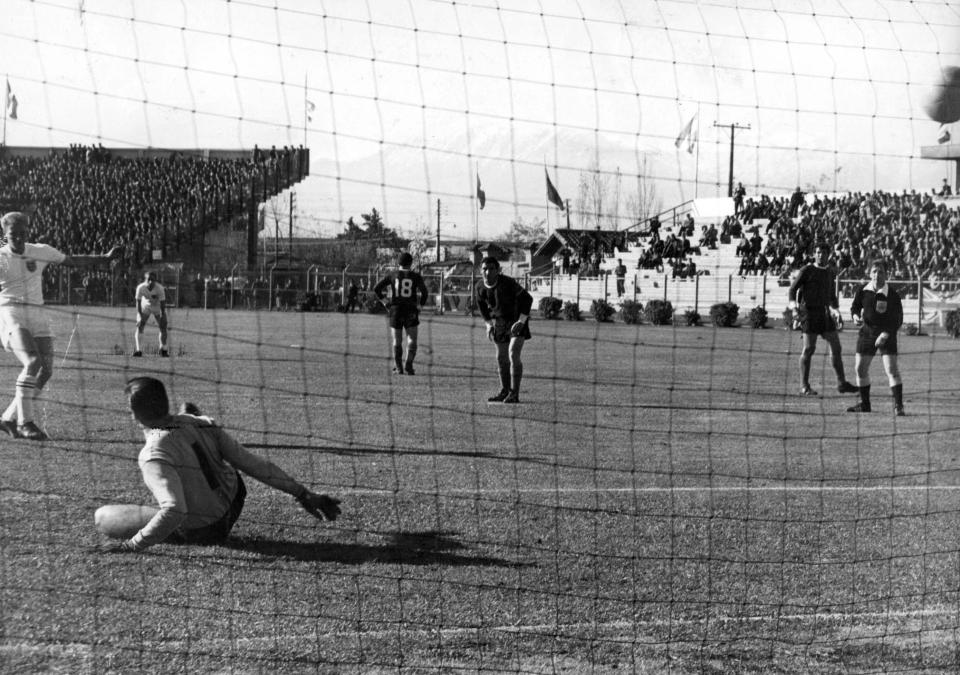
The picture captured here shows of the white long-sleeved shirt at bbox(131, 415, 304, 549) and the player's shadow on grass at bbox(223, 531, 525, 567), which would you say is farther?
the player's shadow on grass at bbox(223, 531, 525, 567)

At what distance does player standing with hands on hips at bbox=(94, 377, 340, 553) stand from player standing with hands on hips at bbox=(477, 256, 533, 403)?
25.7 ft

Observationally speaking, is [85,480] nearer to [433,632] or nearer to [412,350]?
[433,632]

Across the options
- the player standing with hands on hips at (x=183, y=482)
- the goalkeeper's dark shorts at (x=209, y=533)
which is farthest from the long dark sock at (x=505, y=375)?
the goalkeeper's dark shorts at (x=209, y=533)

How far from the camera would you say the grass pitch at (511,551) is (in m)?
5.03

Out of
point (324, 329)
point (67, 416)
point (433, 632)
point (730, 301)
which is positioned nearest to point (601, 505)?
point (433, 632)

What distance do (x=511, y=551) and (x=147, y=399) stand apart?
2075 millimetres

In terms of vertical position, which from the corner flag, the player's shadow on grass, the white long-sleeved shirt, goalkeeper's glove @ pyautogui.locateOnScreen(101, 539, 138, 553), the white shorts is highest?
the corner flag

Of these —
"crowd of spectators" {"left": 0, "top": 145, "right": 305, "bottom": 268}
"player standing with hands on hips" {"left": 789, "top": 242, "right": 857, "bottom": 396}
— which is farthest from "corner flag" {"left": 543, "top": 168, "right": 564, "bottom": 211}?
"crowd of spectators" {"left": 0, "top": 145, "right": 305, "bottom": 268}

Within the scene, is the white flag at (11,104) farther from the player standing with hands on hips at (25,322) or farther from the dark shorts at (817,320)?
the dark shorts at (817,320)

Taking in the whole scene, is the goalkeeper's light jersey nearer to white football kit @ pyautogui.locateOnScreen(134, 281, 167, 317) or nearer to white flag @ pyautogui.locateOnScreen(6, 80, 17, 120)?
white flag @ pyautogui.locateOnScreen(6, 80, 17, 120)

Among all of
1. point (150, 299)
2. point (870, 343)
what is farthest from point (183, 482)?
point (150, 299)

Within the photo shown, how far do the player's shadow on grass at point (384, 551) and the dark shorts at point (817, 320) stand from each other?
32.9ft

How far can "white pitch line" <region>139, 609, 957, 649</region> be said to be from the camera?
502cm

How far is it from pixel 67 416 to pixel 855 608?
8.62 m
